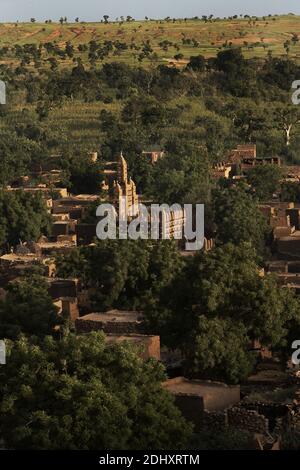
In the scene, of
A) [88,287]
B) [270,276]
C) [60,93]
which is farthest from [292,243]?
[60,93]

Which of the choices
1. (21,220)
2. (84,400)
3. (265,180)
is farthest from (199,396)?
(265,180)

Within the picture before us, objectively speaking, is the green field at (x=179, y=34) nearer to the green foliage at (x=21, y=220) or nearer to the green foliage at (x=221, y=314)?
Answer: the green foliage at (x=21, y=220)

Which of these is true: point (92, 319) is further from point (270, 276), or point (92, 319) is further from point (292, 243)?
point (292, 243)

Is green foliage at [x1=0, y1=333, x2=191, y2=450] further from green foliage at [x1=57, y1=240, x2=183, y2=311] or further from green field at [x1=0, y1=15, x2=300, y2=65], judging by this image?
green field at [x1=0, y1=15, x2=300, y2=65]

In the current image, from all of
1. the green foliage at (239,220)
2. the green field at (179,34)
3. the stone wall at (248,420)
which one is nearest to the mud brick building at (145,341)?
the stone wall at (248,420)

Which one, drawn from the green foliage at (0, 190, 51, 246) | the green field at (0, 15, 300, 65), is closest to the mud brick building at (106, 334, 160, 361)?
the green foliage at (0, 190, 51, 246)
